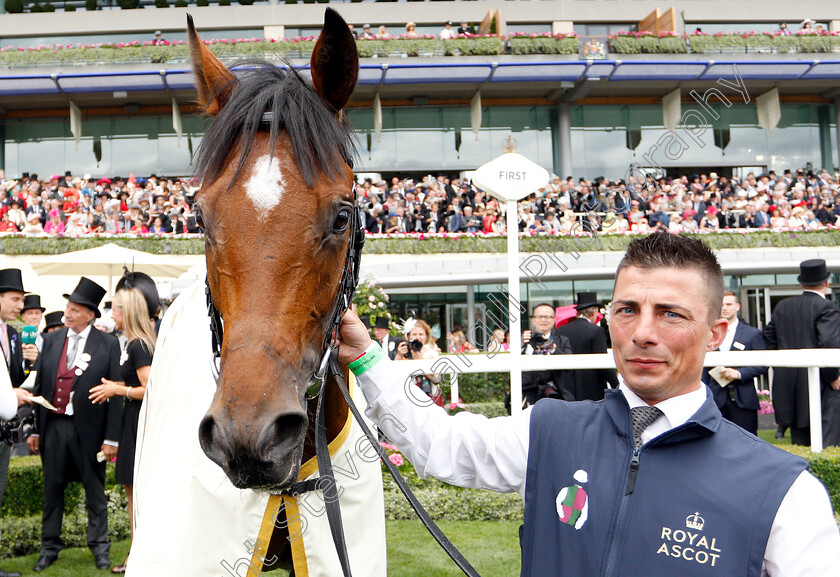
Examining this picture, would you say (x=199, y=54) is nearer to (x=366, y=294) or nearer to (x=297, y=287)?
(x=297, y=287)

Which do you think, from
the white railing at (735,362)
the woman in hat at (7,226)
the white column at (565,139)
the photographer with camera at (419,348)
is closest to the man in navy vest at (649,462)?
the white railing at (735,362)

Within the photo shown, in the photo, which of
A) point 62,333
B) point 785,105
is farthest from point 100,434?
point 785,105

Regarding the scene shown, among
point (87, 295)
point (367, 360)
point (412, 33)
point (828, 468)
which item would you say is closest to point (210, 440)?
point (367, 360)

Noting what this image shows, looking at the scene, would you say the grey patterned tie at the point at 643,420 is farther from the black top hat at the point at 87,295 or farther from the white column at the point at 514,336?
the black top hat at the point at 87,295

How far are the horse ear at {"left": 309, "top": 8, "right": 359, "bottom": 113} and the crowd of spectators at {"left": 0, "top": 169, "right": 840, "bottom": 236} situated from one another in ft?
Answer: 43.3

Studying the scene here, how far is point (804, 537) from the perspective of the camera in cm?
118

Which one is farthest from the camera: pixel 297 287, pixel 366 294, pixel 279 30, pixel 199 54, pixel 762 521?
pixel 279 30

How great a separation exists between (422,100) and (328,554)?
859 inches

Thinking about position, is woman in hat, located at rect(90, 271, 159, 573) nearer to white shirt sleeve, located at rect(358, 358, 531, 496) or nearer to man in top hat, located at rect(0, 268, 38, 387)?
man in top hat, located at rect(0, 268, 38, 387)

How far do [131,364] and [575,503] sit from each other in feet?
12.5

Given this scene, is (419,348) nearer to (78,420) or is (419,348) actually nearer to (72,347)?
(72,347)

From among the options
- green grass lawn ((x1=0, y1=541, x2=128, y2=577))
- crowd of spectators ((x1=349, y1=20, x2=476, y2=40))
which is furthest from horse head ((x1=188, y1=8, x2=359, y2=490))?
crowd of spectators ((x1=349, y1=20, x2=476, y2=40))

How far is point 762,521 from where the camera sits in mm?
1208

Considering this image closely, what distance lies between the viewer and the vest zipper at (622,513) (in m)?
1.29
